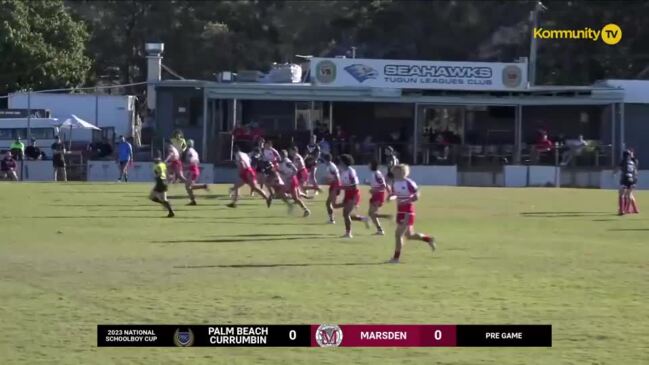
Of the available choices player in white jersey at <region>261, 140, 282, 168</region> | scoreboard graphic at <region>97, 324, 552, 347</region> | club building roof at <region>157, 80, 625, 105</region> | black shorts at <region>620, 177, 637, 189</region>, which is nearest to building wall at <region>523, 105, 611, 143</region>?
club building roof at <region>157, 80, 625, 105</region>

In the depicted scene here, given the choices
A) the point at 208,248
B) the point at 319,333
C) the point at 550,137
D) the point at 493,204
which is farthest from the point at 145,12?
the point at 319,333

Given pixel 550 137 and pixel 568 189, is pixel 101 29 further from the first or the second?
pixel 568 189

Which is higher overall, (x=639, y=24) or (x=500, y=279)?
(x=639, y=24)

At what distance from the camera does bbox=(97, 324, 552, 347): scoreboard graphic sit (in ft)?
37.7

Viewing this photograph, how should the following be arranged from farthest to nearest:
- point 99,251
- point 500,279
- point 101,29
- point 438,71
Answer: point 101,29
point 438,71
point 99,251
point 500,279

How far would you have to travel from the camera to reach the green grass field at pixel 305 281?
40.0ft

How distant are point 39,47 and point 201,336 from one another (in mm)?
57572

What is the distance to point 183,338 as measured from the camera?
455 inches

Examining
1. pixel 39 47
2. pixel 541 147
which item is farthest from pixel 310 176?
pixel 39 47

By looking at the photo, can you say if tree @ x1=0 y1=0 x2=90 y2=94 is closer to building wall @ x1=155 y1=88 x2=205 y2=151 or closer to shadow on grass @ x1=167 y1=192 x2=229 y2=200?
building wall @ x1=155 y1=88 x2=205 y2=151

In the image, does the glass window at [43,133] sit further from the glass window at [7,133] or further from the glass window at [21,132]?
the glass window at [7,133]

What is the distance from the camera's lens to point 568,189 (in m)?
48.3

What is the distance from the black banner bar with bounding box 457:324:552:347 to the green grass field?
11 cm

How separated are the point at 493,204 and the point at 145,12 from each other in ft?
162
